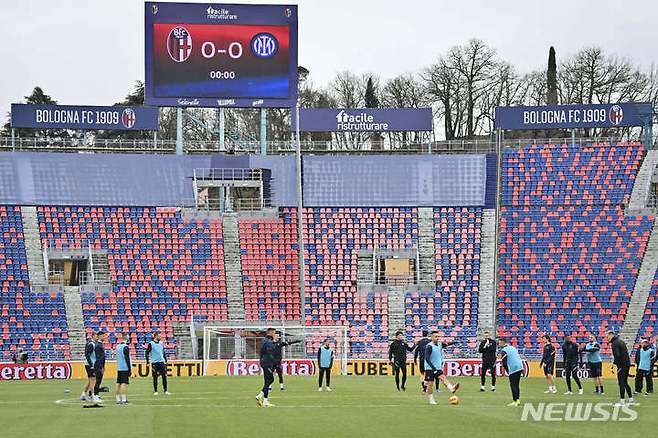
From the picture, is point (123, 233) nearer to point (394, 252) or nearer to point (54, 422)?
point (394, 252)

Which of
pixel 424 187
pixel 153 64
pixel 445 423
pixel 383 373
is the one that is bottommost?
pixel 383 373

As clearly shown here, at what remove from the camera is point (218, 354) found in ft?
168

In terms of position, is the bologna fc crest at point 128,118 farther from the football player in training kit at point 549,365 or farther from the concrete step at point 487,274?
the football player in training kit at point 549,365

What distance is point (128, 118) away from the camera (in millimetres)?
62219

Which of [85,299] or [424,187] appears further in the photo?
[424,187]

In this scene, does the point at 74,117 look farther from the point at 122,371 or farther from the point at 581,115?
the point at 122,371

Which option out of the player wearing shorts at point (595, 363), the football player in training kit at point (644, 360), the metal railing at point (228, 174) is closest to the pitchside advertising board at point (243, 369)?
the player wearing shorts at point (595, 363)

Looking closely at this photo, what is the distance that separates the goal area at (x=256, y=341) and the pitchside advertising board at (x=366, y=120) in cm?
1384

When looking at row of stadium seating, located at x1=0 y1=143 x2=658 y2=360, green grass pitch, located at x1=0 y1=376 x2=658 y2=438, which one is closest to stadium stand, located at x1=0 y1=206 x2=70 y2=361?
row of stadium seating, located at x1=0 y1=143 x2=658 y2=360

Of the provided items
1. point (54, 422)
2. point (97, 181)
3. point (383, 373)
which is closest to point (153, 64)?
point (97, 181)

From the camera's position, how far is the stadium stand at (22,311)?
53062 mm

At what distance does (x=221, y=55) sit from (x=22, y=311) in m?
16.7

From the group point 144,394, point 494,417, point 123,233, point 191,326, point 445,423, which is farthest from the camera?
point 123,233

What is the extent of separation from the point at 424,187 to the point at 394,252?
456 centimetres
